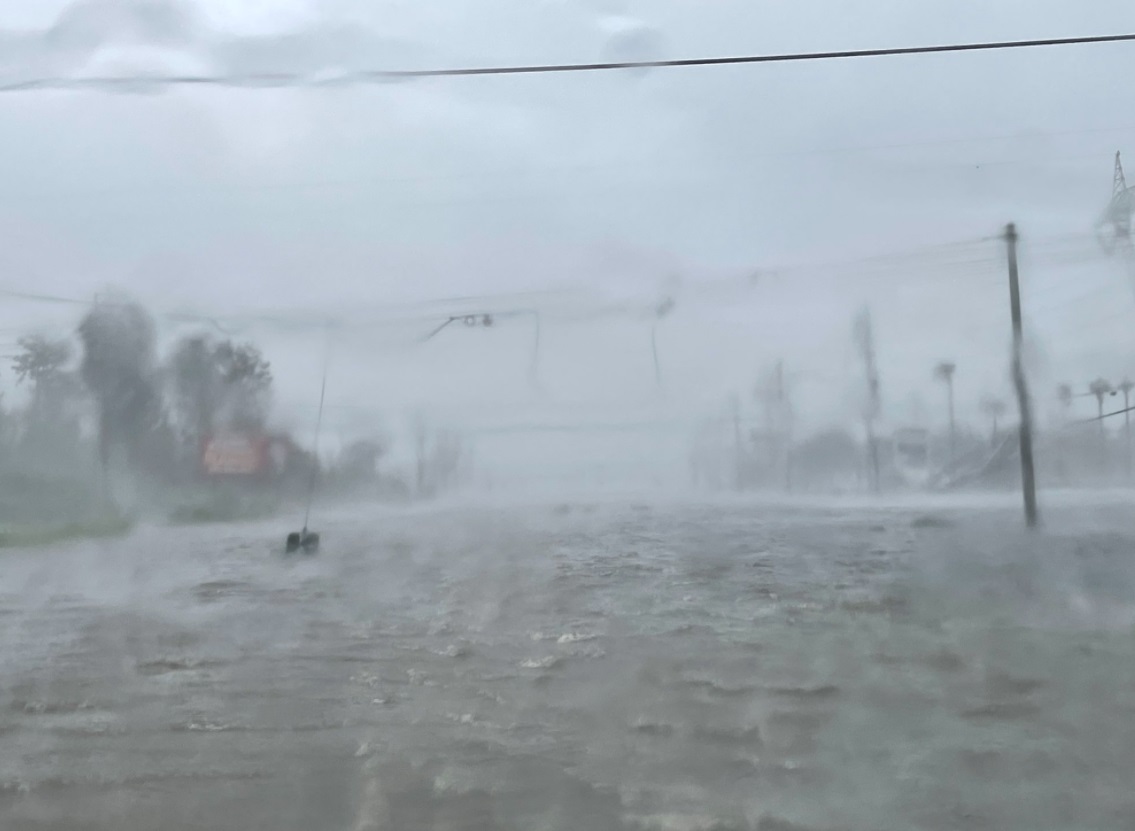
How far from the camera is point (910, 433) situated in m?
3.51

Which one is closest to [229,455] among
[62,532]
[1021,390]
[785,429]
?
[62,532]

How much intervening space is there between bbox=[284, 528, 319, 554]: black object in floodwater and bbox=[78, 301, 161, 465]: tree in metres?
0.74

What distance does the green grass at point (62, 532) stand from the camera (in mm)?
3439

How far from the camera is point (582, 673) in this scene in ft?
10.1

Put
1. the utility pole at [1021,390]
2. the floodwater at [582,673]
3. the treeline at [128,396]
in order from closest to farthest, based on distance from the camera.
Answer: the floodwater at [582,673] < the utility pole at [1021,390] < the treeline at [128,396]

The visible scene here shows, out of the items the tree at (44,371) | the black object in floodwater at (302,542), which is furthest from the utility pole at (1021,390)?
the tree at (44,371)

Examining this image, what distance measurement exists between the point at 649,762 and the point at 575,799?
283mm

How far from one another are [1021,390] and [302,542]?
9.75ft

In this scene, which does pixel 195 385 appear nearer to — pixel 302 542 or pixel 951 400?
pixel 302 542

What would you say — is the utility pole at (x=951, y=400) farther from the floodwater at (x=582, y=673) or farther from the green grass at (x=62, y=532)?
the green grass at (x=62, y=532)

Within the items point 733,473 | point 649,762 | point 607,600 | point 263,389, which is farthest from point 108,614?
point 733,473

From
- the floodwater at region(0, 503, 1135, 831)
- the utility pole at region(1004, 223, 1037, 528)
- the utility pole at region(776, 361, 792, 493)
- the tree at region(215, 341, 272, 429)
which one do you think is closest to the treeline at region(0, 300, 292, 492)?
the tree at region(215, 341, 272, 429)

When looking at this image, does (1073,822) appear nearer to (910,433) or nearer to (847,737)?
(847,737)

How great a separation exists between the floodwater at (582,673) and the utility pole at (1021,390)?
118 mm
